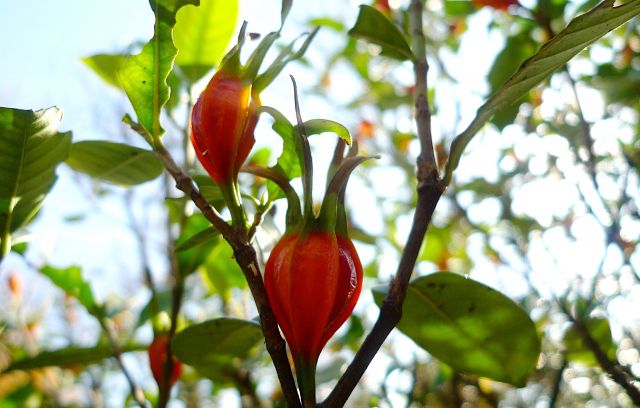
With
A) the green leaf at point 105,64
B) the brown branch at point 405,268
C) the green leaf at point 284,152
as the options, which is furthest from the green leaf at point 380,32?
the green leaf at point 105,64

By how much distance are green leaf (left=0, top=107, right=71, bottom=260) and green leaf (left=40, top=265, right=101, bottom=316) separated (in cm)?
30

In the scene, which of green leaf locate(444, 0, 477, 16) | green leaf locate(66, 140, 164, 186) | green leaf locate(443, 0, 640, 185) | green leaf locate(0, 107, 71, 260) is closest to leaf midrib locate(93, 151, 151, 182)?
green leaf locate(66, 140, 164, 186)

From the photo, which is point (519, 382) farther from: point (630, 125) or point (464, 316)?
point (630, 125)

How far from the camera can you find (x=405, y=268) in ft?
1.86

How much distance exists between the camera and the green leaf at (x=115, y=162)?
34.9 inches

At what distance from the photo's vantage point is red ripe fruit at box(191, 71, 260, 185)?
550mm

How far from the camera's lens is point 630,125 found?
1852mm

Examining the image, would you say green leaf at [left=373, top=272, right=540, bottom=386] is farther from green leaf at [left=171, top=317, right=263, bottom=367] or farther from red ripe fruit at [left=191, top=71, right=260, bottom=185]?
red ripe fruit at [left=191, top=71, right=260, bottom=185]

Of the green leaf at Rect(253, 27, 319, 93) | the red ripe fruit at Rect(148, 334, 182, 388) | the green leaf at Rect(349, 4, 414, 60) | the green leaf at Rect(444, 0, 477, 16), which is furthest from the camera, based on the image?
the green leaf at Rect(444, 0, 477, 16)

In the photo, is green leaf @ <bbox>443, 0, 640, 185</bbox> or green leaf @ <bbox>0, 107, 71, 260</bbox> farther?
green leaf @ <bbox>0, 107, 71, 260</bbox>

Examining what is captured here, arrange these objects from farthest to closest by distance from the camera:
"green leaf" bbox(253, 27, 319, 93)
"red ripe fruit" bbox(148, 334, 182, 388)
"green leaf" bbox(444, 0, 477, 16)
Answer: "green leaf" bbox(444, 0, 477, 16) → "red ripe fruit" bbox(148, 334, 182, 388) → "green leaf" bbox(253, 27, 319, 93)

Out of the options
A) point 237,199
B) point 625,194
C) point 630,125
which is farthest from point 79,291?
point 630,125

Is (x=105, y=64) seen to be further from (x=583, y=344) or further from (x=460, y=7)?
(x=583, y=344)

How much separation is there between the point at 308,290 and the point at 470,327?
332 millimetres
